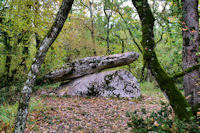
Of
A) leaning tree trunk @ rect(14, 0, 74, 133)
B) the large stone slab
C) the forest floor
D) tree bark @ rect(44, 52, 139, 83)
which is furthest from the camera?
tree bark @ rect(44, 52, 139, 83)

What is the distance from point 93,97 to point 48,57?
4.26m

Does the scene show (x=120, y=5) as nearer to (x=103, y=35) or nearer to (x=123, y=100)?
(x=103, y=35)

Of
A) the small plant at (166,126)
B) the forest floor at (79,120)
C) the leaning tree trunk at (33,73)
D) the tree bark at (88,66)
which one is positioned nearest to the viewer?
the small plant at (166,126)

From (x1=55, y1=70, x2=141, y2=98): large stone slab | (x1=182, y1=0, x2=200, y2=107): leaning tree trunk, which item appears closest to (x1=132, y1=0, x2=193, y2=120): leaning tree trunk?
A: (x1=182, y1=0, x2=200, y2=107): leaning tree trunk

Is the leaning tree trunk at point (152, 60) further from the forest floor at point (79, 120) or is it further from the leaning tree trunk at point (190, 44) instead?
the forest floor at point (79, 120)

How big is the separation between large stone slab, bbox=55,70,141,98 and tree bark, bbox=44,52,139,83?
503 mm

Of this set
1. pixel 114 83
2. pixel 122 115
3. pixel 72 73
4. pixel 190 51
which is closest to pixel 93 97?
pixel 114 83

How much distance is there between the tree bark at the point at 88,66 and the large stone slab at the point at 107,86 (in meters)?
0.50

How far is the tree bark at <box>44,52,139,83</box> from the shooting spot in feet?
30.6

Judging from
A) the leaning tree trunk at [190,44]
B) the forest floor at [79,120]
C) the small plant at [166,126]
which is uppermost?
the leaning tree trunk at [190,44]

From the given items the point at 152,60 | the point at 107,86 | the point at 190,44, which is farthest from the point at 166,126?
the point at 107,86

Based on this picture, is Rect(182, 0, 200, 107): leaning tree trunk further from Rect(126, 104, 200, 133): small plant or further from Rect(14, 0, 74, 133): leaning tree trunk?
Rect(14, 0, 74, 133): leaning tree trunk

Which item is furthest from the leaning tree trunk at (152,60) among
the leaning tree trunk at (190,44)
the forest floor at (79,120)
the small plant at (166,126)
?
the forest floor at (79,120)

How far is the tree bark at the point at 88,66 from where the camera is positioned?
30.6 ft
